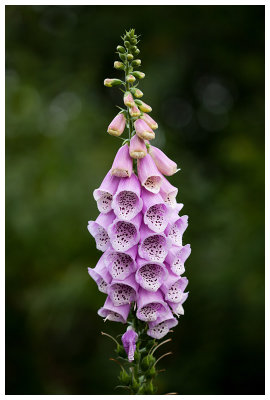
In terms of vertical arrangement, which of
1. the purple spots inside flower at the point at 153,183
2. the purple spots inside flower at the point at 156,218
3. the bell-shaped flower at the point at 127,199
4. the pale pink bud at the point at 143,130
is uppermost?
the pale pink bud at the point at 143,130

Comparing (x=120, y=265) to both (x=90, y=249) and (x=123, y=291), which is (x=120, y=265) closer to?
(x=123, y=291)

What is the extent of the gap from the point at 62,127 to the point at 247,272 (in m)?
3.30

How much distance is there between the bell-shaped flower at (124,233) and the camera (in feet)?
7.67

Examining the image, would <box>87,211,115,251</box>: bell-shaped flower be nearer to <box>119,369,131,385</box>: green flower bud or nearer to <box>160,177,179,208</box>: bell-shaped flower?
<box>160,177,179,208</box>: bell-shaped flower

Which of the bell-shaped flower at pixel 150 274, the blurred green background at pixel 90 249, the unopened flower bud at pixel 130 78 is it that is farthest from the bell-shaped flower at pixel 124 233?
the blurred green background at pixel 90 249

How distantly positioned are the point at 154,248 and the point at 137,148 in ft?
1.61

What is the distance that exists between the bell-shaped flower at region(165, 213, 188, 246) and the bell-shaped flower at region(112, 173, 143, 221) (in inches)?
7.4

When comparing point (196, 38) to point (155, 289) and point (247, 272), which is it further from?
point (155, 289)

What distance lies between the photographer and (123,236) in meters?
2.38

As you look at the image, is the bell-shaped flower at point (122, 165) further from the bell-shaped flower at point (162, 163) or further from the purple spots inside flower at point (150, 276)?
the purple spots inside flower at point (150, 276)

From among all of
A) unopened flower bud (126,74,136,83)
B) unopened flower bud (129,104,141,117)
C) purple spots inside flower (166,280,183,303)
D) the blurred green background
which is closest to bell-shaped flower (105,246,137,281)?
purple spots inside flower (166,280,183,303)

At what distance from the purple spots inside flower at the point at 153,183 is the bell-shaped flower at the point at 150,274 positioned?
1.18 ft

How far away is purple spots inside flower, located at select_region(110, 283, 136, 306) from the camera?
7.92ft

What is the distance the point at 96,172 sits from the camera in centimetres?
649
